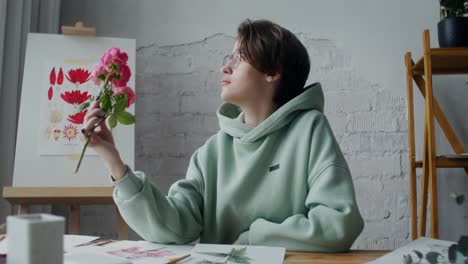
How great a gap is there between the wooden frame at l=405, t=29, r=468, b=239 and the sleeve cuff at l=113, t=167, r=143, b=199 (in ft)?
3.89

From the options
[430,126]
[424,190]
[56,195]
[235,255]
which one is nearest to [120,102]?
[235,255]

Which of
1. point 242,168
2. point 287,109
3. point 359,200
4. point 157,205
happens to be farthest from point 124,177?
point 359,200

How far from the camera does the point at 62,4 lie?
2117mm

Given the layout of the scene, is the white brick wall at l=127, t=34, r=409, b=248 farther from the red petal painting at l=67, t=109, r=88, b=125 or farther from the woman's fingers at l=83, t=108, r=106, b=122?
the woman's fingers at l=83, t=108, r=106, b=122

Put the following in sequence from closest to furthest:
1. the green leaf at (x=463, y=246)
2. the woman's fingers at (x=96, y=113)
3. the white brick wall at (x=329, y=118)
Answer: the green leaf at (x=463, y=246) < the woman's fingers at (x=96, y=113) < the white brick wall at (x=329, y=118)

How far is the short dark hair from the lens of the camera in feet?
3.79

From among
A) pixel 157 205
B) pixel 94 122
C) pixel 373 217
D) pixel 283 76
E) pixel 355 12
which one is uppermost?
pixel 355 12

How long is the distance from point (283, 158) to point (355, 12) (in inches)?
50.5

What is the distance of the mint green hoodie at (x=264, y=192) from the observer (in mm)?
889

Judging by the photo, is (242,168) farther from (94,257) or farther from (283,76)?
(94,257)

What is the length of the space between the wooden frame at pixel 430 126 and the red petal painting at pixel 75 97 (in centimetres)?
121

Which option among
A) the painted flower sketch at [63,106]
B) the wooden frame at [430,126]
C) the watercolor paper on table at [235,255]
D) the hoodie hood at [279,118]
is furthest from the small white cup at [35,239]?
the wooden frame at [430,126]

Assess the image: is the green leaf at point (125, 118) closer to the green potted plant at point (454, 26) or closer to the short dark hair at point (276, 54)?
the short dark hair at point (276, 54)

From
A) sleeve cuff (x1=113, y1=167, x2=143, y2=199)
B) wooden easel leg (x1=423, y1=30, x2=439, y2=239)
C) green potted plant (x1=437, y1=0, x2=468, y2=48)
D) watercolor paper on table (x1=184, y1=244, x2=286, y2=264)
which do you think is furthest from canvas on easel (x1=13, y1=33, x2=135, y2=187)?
green potted plant (x1=437, y1=0, x2=468, y2=48)
